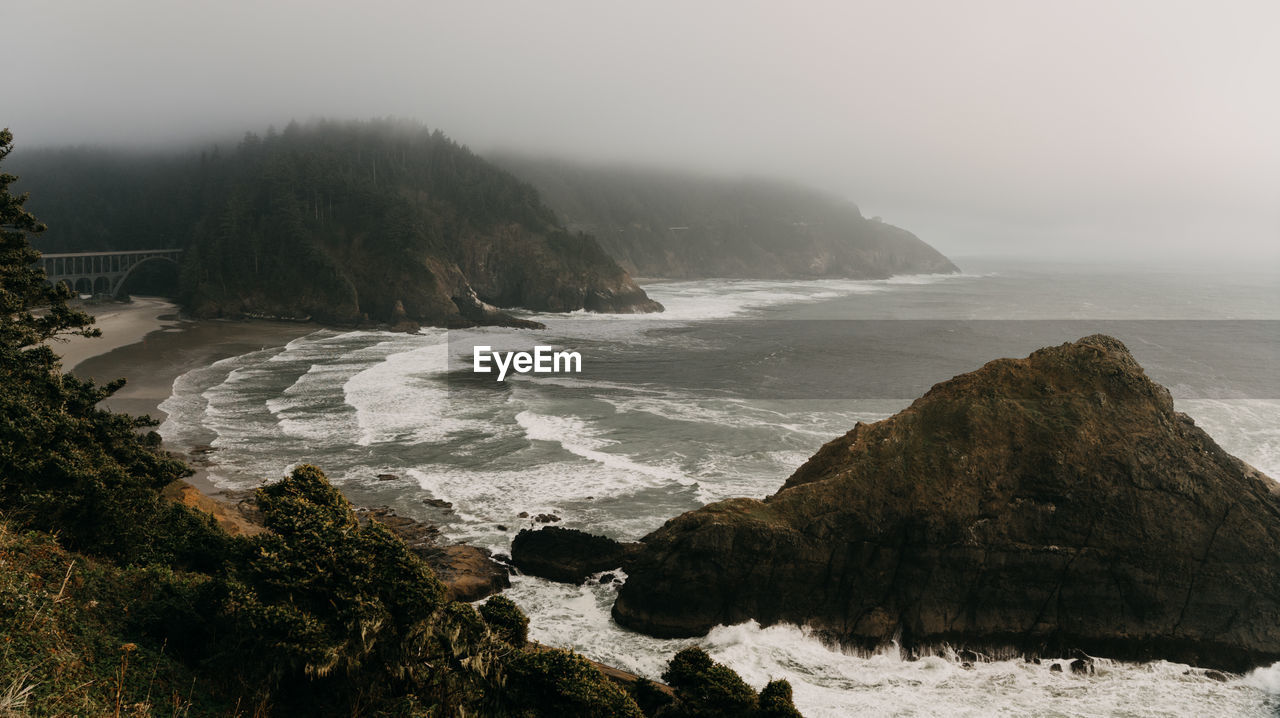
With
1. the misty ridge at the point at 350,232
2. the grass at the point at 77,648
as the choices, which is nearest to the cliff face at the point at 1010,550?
the grass at the point at 77,648

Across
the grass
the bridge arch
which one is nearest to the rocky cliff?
the grass

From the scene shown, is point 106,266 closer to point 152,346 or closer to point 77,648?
point 152,346

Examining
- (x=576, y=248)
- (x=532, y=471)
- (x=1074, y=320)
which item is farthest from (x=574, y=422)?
(x=1074, y=320)

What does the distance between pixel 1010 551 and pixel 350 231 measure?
10011 centimetres

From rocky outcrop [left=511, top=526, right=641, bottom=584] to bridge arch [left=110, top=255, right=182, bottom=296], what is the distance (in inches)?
4197

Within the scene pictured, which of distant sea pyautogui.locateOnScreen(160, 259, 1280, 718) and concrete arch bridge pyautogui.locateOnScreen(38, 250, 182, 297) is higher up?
concrete arch bridge pyautogui.locateOnScreen(38, 250, 182, 297)

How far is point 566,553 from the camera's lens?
23469 mm

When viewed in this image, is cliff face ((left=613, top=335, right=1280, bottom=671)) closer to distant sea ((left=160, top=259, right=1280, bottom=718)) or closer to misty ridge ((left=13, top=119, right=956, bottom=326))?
distant sea ((left=160, top=259, right=1280, bottom=718))

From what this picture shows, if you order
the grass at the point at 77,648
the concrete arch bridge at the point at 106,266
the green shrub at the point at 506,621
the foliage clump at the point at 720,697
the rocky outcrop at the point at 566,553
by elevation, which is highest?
the concrete arch bridge at the point at 106,266

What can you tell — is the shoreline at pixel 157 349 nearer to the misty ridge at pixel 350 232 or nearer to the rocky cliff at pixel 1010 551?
the misty ridge at pixel 350 232

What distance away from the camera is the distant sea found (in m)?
18.2

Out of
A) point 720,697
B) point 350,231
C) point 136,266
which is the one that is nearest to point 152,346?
point 350,231

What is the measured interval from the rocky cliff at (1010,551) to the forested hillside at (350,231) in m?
76.2

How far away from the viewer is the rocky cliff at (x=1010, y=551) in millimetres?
19484
